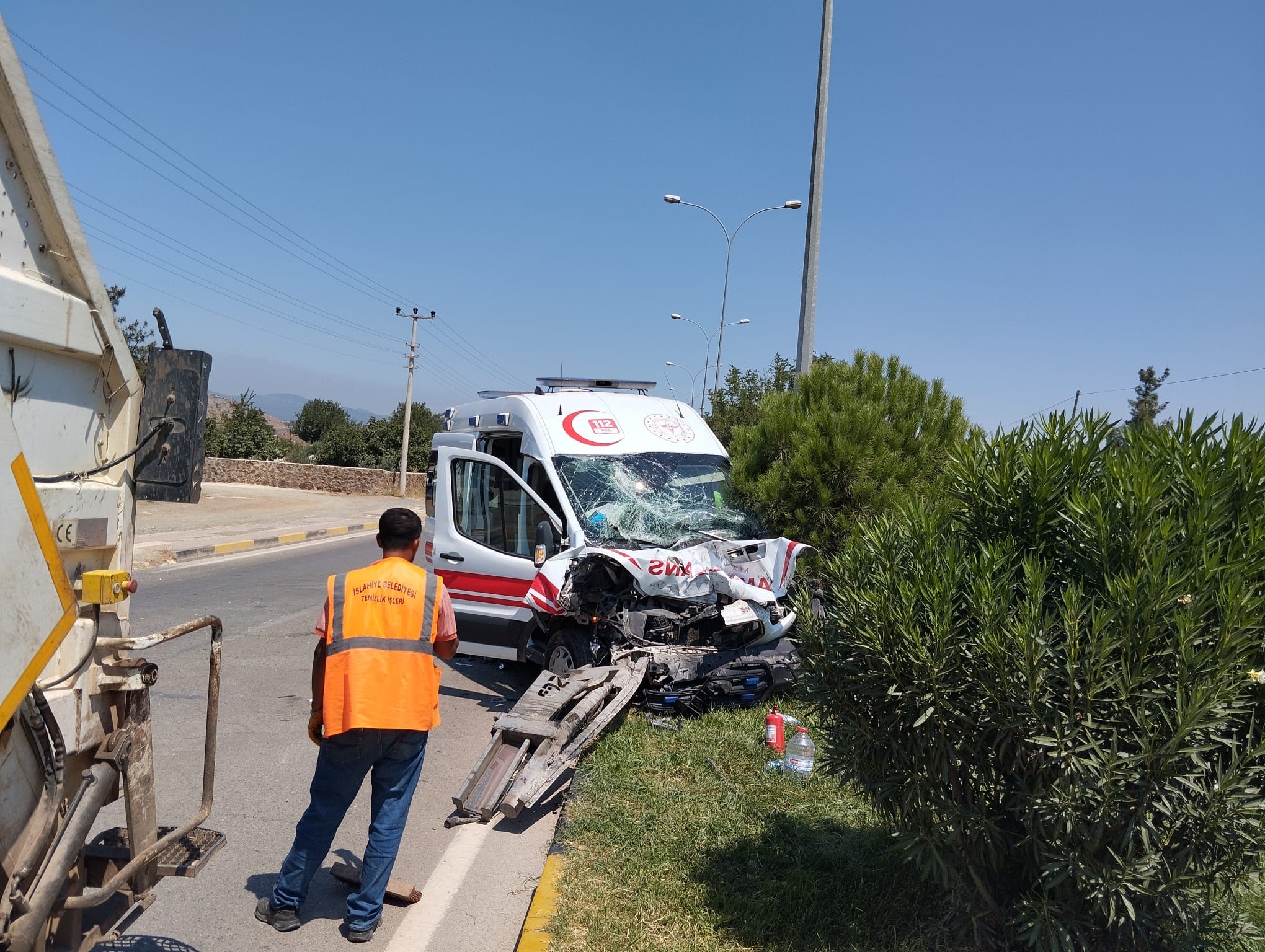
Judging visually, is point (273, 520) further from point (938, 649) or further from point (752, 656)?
point (938, 649)

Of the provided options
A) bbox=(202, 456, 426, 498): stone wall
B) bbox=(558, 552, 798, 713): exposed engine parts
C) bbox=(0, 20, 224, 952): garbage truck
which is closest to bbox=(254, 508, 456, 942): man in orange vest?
bbox=(0, 20, 224, 952): garbage truck

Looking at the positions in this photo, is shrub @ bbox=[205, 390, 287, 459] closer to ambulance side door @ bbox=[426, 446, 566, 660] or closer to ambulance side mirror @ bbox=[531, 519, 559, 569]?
ambulance side door @ bbox=[426, 446, 566, 660]

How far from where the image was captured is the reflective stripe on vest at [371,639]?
3.87 m

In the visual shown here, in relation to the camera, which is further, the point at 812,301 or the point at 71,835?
the point at 812,301

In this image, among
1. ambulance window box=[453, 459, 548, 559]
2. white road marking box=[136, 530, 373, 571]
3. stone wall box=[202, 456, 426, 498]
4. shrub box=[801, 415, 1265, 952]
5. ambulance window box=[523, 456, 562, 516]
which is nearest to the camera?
shrub box=[801, 415, 1265, 952]

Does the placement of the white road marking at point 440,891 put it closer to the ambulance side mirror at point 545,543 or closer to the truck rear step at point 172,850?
the truck rear step at point 172,850

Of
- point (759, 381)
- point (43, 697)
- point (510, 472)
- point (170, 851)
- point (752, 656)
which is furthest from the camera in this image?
point (759, 381)

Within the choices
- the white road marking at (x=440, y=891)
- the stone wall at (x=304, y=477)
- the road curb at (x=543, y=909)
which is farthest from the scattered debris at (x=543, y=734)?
the stone wall at (x=304, y=477)

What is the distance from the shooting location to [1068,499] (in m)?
3.23

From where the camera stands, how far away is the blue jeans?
12.7ft

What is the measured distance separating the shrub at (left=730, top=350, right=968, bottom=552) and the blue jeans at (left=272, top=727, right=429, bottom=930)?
4892 millimetres

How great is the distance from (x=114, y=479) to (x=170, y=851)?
4.21ft

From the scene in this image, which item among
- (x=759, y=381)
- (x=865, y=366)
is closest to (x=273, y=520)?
(x=759, y=381)

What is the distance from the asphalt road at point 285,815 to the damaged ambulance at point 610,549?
109 cm
